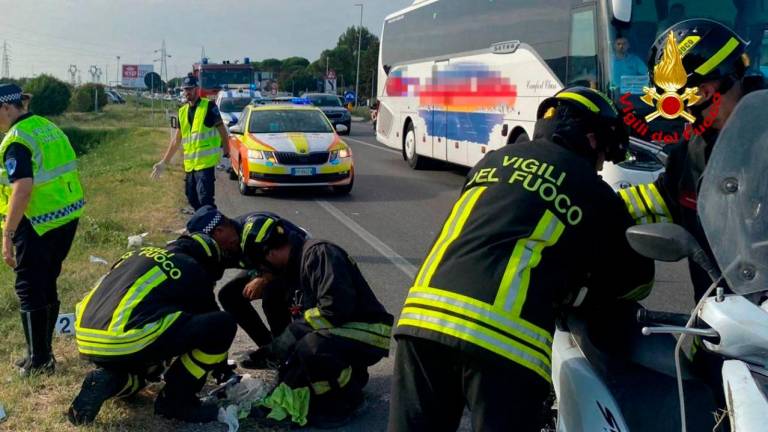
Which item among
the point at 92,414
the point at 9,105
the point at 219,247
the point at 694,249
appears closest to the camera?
the point at 694,249

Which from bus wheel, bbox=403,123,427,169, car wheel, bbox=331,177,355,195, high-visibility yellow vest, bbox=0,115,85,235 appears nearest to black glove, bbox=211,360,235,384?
high-visibility yellow vest, bbox=0,115,85,235

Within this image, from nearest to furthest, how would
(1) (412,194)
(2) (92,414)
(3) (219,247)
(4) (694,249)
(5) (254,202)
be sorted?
(4) (694,249), (2) (92,414), (3) (219,247), (5) (254,202), (1) (412,194)

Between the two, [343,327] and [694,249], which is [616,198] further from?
[343,327]

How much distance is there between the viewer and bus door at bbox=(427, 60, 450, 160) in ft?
50.1

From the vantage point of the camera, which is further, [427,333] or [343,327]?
[343,327]

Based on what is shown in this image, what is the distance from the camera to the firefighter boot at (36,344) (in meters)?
4.73

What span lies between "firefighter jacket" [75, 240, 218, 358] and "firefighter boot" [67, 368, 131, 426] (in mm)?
124

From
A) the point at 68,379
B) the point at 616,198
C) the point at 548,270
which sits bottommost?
the point at 68,379

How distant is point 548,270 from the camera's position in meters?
2.25

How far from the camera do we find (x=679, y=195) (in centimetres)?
283

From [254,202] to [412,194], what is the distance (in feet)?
8.55

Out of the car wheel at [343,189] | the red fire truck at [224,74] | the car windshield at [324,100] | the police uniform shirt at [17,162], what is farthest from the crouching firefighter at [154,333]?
the red fire truck at [224,74]

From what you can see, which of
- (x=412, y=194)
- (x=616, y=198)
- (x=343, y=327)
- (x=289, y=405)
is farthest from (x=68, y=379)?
(x=412, y=194)

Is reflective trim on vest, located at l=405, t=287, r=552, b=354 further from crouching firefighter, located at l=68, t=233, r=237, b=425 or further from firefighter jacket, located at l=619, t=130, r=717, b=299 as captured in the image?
crouching firefighter, located at l=68, t=233, r=237, b=425
